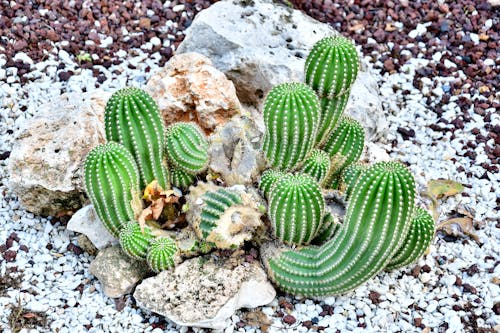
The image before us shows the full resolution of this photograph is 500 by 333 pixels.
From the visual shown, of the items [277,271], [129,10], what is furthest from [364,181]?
[129,10]

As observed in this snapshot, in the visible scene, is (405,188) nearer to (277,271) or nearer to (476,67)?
(277,271)

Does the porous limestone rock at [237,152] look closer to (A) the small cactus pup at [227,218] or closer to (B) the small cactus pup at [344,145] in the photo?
(A) the small cactus pup at [227,218]

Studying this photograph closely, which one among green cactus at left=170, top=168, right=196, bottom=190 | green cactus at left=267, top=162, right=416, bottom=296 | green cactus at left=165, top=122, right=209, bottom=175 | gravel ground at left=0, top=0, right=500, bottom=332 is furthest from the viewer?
green cactus at left=170, top=168, right=196, bottom=190

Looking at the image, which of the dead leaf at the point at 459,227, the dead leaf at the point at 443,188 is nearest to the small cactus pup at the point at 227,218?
the dead leaf at the point at 459,227

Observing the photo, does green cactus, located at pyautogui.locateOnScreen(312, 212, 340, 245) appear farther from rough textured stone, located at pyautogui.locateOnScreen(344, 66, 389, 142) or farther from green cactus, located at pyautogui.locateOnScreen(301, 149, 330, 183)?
rough textured stone, located at pyautogui.locateOnScreen(344, 66, 389, 142)

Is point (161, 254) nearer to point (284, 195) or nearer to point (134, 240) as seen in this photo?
point (134, 240)

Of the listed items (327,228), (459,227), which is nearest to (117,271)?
(327,228)

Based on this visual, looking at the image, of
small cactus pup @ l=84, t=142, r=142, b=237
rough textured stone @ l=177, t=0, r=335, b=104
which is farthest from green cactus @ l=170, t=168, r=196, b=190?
rough textured stone @ l=177, t=0, r=335, b=104
